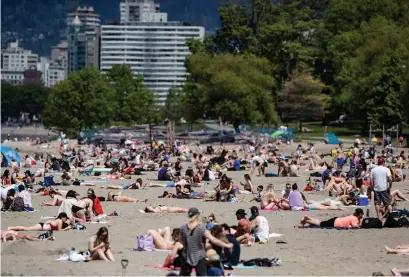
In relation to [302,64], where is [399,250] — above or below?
below

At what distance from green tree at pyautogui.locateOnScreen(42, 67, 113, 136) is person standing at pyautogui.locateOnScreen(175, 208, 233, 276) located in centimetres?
9222

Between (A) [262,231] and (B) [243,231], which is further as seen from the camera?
(A) [262,231]

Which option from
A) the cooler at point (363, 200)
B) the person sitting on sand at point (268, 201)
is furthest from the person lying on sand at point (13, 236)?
the cooler at point (363, 200)

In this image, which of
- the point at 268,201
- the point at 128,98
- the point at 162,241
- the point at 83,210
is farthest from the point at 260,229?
the point at 128,98

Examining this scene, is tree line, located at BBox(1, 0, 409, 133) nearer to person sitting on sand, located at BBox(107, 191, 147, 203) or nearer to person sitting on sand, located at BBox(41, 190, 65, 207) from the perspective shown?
person sitting on sand, located at BBox(107, 191, 147, 203)

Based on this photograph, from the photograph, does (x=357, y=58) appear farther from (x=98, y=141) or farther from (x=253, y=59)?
(x=98, y=141)

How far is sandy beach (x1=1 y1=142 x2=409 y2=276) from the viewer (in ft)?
63.1

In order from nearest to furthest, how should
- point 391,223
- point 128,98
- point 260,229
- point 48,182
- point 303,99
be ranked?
point 260,229 < point 391,223 < point 48,182 < point 303,99 < point 128,98

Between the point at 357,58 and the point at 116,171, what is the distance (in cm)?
4212

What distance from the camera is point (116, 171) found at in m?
43.0

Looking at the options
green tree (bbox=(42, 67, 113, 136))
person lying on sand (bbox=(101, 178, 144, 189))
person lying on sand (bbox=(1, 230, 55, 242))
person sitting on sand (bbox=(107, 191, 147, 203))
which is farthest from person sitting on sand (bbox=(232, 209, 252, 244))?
A: green tree (bbox=(42, 67, 113, 136))

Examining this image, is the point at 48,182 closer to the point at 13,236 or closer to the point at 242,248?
the point at 13,236

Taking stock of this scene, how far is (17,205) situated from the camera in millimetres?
28344

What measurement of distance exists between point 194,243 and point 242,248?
15.7 ft
